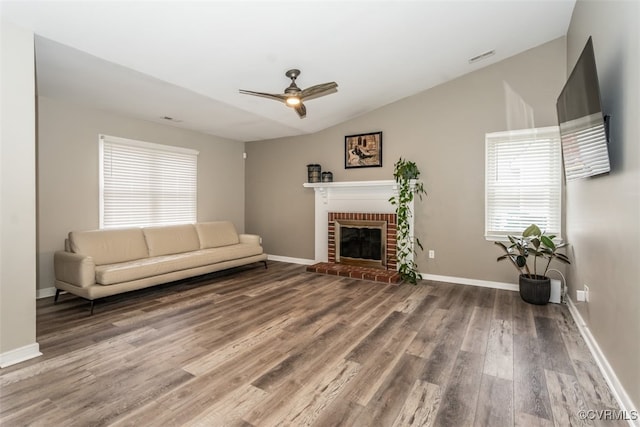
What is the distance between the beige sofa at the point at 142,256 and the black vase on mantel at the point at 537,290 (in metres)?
3.97

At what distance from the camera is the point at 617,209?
2.12 metres

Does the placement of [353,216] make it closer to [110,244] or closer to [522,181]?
[522,181]

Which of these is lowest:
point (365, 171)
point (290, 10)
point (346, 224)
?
point (346, 224)

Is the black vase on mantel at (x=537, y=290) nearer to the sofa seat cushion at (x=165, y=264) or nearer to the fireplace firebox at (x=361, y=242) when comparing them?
the fireplace firebox at (x=361, y=242)

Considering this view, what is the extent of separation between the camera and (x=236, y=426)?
174 centimetres

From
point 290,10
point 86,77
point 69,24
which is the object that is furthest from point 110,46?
point 290,10

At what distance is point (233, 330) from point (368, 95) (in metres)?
3.75

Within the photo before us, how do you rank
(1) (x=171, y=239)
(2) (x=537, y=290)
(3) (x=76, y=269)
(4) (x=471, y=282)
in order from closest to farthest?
(3) (x=76, y=269)
(2) (x=537, y=290)
(4) (x=471, y=282)
(1) (x=171, y=239)

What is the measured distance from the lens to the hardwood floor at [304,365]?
1864 mm

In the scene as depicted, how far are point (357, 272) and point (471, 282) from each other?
65.9 inches

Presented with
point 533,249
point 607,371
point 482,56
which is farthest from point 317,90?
point 607,371

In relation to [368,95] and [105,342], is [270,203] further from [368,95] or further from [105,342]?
[105,342]

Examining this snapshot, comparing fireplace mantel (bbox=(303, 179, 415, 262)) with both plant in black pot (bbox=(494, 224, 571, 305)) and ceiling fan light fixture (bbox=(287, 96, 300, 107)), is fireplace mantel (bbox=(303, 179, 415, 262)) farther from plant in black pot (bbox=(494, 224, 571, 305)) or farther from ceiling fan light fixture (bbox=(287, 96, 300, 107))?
ceiling fan light fixture (bbox=(287, 96, 300, 107))

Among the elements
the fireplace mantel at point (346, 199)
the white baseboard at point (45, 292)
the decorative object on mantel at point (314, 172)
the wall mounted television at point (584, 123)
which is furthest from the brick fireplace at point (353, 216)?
→ the white baseboard at point (45, 292)
